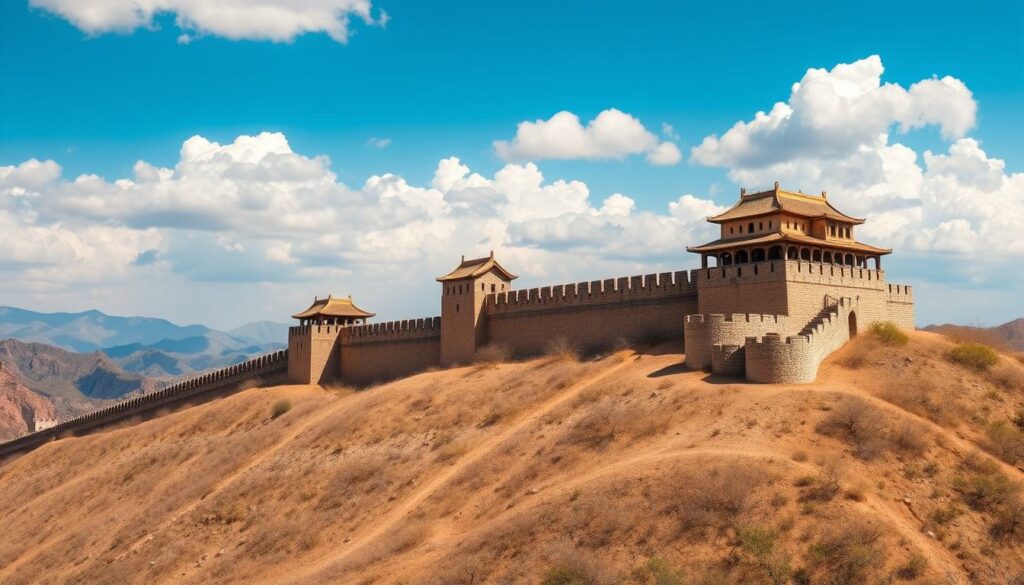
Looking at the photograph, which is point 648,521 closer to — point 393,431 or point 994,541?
point 994,541

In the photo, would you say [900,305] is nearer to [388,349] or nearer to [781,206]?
[781,206]

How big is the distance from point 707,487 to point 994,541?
7.00 m

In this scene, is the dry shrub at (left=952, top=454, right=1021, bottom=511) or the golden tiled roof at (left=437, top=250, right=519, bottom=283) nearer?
the dry shrub at (left=952, top=454, right=1021, bottom=511)

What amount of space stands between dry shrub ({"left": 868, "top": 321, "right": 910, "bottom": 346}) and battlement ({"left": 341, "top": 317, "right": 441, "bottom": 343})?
23.4 meters

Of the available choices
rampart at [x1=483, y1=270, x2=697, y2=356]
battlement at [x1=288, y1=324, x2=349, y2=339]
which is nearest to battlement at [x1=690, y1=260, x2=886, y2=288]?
rampart at [x1=483, y1=270, x2=697, y2=356]

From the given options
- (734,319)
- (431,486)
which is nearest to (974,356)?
(734,319)

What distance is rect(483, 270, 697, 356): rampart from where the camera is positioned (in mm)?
41812

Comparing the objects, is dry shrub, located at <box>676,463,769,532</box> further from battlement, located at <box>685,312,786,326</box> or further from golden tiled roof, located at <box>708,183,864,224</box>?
golden tiled roof, located at <box>708,183,864,224</box>

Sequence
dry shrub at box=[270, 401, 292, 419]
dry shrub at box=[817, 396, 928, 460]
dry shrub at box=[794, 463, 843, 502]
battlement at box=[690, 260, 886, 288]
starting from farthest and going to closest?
1. dry shrub at box=[270, 401, 292, 419]
2. battlement at box=[690, 260, 886, 288]
3. dry shrub at box=[817, 396, 928, 460]
4. dry shrub at box=[794, 463, 843, 502]

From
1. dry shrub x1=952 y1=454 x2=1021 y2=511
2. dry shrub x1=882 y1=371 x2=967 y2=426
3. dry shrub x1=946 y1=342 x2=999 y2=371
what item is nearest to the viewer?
dry shrub x1=952 y1=454 x2=1021 y2=511

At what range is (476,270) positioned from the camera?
5091 centimetres

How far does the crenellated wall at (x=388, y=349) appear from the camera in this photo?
174 ft

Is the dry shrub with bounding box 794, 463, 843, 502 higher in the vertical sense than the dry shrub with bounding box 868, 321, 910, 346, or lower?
lower

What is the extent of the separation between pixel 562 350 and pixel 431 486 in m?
13.3
